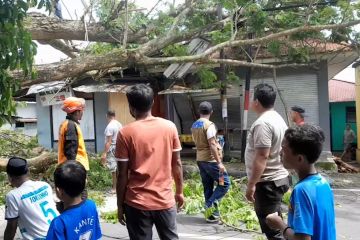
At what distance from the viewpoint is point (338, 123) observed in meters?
23.1

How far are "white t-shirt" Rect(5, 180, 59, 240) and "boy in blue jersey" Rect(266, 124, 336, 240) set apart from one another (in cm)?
177

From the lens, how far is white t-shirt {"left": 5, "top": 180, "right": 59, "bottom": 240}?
131 inches

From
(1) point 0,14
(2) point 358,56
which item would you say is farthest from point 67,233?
(2) point 358,56

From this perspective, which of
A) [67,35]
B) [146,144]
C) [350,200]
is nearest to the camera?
[146,144]

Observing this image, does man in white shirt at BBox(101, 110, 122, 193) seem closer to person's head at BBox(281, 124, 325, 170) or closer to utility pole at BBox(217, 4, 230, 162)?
utility pole at BBox(217, 4, 230, 162)

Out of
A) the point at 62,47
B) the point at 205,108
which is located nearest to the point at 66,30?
the point at 62,47

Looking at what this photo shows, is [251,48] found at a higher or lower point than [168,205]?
higher

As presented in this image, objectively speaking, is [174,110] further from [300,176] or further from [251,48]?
[300,176]

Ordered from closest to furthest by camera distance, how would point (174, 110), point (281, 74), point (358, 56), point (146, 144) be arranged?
point (146, 144) → point (358, 56) → point (281, 74) → point (174, 110)

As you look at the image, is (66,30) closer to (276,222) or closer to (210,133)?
(210,133)

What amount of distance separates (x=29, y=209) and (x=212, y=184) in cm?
395

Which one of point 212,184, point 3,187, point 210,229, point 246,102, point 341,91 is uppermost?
point 341,91

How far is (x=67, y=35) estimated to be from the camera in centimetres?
1033

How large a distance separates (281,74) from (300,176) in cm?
1245
